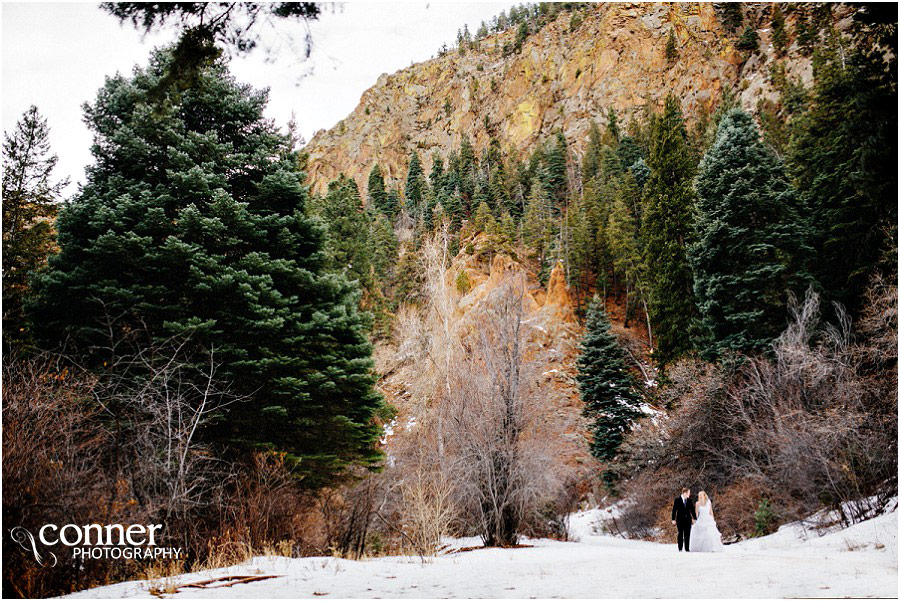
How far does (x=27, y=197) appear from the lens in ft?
65.1

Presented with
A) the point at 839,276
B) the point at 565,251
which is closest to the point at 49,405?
the point at 839,276

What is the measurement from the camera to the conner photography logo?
231 inches

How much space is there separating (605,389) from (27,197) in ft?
86.7

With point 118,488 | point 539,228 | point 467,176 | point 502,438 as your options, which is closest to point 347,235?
point 539,228

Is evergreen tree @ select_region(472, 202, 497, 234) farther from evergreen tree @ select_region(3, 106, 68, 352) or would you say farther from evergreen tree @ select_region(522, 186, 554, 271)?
evergreen tree @ select_region(3, 106, 68, 352)

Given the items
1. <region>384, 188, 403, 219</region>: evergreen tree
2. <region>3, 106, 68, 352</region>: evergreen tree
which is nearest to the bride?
<region>3, 106, 68, 352</region>: evergreen tree

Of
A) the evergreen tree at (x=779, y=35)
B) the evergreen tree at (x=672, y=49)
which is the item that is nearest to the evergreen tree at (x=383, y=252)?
the evergreen tree at (x=672, y=49)

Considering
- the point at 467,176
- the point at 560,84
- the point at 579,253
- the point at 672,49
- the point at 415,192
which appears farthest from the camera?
the point at 560,84

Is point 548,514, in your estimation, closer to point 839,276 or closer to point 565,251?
point 839,276

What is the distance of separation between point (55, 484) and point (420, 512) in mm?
5613

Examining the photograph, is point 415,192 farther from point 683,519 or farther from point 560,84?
point 683,519

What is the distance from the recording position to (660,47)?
84.2 m

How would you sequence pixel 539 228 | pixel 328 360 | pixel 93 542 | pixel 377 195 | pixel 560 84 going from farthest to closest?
pixel 560 84
pixel 377 195
pixel 539 228
pixel 328 360
pixel 93 542

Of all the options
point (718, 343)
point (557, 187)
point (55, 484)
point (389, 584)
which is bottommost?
point (389, 584)
